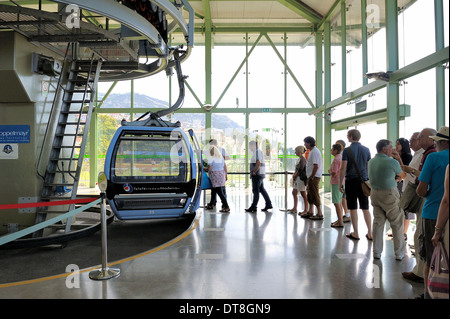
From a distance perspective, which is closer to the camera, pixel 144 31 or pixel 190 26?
pixel 144 31

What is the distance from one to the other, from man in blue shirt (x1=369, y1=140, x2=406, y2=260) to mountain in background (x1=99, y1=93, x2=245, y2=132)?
362 inches

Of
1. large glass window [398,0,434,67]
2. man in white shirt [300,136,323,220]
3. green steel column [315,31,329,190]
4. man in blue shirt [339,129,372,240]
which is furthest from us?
green steel column [315,31,329,190]

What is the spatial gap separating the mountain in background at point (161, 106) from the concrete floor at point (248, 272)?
812cm

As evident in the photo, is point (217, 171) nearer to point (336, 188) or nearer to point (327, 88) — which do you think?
point (336, 188)

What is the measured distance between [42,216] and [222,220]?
314 cm

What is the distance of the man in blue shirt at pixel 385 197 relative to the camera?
12.7 feet

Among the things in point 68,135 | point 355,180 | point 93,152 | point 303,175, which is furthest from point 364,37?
point 93,152

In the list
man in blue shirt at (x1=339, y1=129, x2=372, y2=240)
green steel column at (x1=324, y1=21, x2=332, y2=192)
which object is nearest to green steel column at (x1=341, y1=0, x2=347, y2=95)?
green steel column at (x1=324, y1=21, x2=332, y2=192)

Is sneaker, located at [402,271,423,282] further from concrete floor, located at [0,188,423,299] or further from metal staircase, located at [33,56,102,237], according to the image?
metal staircase, located at [33,56,102,237]

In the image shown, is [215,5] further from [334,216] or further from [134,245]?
[134,245]

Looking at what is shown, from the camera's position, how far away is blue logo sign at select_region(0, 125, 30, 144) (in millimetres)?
5535

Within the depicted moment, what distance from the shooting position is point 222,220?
251 inches

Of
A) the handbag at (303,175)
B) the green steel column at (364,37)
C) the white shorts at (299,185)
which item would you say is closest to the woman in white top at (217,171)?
the white shorts at (299,185)
